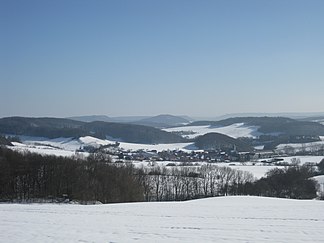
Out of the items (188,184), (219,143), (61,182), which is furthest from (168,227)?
(219,143)

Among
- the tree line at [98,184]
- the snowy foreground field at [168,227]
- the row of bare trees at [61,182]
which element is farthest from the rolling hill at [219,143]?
the snowy foreground field at [168,227]

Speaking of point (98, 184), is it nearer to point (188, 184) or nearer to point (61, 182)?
point (61, 182)

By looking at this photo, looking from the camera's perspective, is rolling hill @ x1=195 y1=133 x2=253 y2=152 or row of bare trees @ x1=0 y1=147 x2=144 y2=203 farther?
rolling hill @ x1=195 y1=133 x2=253 y2=152

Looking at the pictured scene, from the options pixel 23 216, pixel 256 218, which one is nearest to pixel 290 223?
pixel 256 218

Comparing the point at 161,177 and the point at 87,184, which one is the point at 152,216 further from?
the point at 161,177

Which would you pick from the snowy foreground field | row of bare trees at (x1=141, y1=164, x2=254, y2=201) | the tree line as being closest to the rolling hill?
row of bare trees at (x1=141, y1=164, x2=254, y2=201)

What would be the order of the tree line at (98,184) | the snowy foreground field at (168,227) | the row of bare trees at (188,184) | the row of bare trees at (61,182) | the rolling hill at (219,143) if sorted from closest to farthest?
the snowy foreground field at (168,227)
the row of bare trees at (61,182)
the tree line at (98,184)
the row of bare trees at (188,184)
the rolling hill at (219,143)

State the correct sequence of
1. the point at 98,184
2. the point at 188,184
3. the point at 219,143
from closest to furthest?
the point at 98,184 → the point at 188,184 → the point at 219,143

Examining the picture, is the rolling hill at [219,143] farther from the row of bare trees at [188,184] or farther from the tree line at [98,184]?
the tree line at [98,184]

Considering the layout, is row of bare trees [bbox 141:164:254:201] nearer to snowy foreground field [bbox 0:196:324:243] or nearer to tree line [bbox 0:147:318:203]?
tree line [bbox 0:147:318:203]

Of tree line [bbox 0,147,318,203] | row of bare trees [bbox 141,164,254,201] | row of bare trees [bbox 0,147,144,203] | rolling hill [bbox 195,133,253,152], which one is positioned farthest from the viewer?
rolling hill [bbox 195,133,253,152]

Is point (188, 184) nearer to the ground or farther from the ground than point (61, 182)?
nearer to the ground
